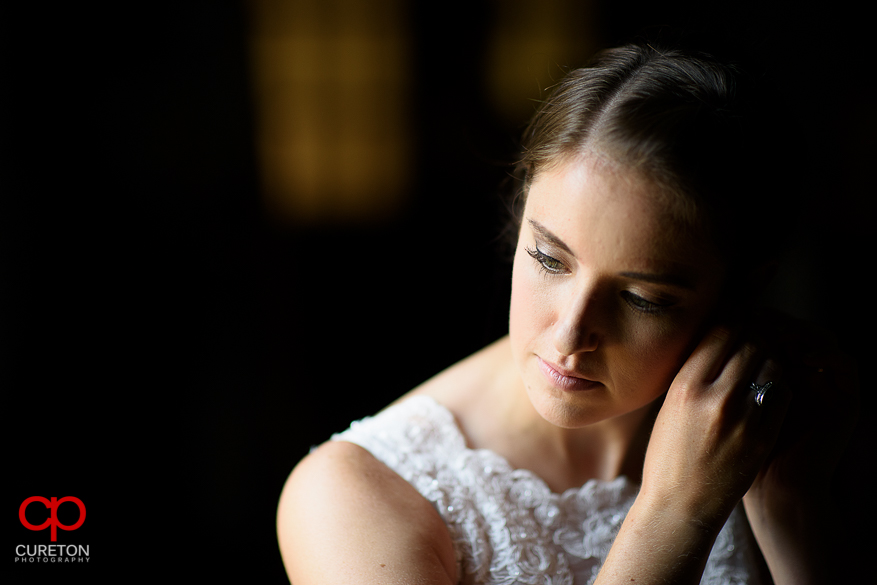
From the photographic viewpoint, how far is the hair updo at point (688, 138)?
70cm

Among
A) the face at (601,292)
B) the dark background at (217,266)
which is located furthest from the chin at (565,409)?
the dark background at (217,266)

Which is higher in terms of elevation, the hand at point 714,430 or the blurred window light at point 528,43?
the blurred window light at point 528,43

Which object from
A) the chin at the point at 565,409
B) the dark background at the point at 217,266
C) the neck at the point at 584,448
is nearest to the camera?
the chin at the point at 565,409

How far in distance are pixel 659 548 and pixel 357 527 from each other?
0.35 metres

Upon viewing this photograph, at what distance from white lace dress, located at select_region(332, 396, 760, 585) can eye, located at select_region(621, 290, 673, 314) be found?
335mm

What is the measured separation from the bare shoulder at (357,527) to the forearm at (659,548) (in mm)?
211

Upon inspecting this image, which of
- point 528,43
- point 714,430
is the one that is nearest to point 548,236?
point 714,430

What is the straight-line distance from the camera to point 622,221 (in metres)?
0.69

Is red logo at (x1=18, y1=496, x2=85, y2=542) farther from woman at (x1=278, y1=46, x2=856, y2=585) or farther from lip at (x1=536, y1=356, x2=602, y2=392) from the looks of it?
lip at (x1=536, y1=356, x2=602, y2=392)

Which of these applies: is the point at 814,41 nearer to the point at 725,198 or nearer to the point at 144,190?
the point at 725,198

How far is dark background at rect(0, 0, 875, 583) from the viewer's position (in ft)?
8.21

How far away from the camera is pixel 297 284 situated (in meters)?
3.26

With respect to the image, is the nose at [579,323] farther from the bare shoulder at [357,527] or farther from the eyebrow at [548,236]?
the bare shoulder at [357,527]

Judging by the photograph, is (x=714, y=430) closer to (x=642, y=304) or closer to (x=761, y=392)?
(x=761, y=392)
